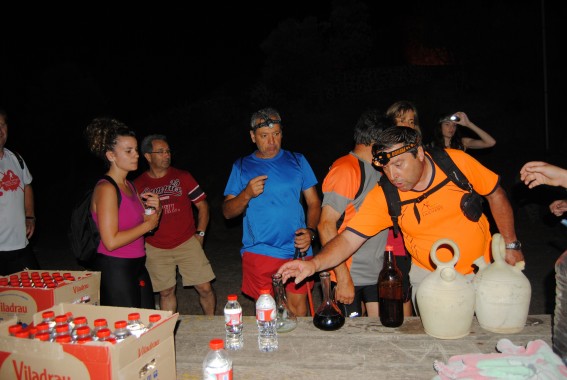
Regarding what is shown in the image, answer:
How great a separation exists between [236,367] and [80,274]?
1320 mm

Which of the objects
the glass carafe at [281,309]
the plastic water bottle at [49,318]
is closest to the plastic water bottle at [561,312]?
the glass carafe at [281,309]

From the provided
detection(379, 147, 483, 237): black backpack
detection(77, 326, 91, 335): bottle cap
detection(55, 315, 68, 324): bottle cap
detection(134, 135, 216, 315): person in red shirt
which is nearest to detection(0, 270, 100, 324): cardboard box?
detection(55, 315, 68, 324): bottle cap

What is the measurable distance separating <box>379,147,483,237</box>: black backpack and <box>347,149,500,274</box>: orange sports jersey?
0.8 inches

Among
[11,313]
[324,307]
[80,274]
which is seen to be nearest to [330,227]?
[324,307]

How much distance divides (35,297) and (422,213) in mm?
2288

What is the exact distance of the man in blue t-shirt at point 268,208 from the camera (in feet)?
12.8

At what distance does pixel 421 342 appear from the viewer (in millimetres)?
2271

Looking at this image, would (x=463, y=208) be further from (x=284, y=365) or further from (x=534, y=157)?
(x=534, y=157)

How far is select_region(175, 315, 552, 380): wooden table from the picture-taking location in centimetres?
206

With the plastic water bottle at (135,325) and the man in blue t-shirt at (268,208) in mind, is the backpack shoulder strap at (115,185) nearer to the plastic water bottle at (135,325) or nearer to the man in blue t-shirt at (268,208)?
the man in blue t-shirt at (268,208)

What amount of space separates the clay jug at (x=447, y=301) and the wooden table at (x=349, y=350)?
68 mm

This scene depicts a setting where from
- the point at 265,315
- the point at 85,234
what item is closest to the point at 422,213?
the point at 265,315

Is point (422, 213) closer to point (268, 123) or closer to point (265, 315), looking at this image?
point (265, 315)

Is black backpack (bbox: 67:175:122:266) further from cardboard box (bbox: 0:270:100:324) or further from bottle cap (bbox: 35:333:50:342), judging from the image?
bottle cap (bbox: 35:333:50:342)
